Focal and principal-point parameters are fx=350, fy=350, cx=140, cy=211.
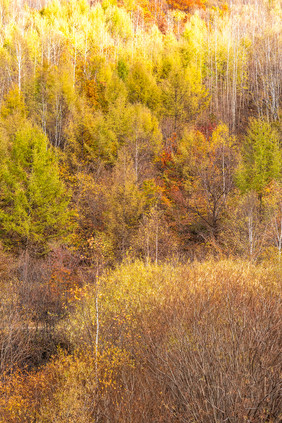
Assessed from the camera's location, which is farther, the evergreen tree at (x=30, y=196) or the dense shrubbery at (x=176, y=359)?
the evergreen tree at (x=30, y=196)

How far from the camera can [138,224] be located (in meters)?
26.6

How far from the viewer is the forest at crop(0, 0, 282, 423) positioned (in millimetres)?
8516

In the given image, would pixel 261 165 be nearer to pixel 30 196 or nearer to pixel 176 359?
pixel 30 196

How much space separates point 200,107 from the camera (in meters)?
38.8

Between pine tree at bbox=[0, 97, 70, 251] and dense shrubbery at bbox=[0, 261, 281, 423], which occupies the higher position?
pine tree at bbox=[0, 97, 70, 251]

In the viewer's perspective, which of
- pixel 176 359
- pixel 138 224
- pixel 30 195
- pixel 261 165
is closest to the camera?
pixel 176 359

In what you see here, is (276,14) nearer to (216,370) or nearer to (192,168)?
(192,168)

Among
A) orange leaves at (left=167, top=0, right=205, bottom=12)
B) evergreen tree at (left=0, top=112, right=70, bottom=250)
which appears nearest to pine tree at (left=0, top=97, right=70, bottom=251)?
evergreen tree at (left=0, top=112, right=70, bottom=250)

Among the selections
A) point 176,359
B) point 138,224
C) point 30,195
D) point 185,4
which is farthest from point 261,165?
point 185,4

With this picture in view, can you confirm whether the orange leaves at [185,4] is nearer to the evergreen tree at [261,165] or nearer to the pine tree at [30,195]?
the evergreen tree at [261,165]

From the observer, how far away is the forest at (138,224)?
8.52 meters

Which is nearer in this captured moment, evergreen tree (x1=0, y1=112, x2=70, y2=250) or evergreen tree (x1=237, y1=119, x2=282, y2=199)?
evergreen tree (x1=0, y1=112, x2=70, y2=250)

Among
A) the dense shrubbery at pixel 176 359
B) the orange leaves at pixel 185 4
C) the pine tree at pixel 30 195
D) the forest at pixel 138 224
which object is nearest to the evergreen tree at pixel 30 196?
the pine tree at pixel 30 195

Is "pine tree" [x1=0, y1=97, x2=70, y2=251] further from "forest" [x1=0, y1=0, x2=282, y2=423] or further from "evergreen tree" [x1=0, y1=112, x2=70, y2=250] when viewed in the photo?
"forest" [x1=0, y1=0, x2=282, y2=423]
